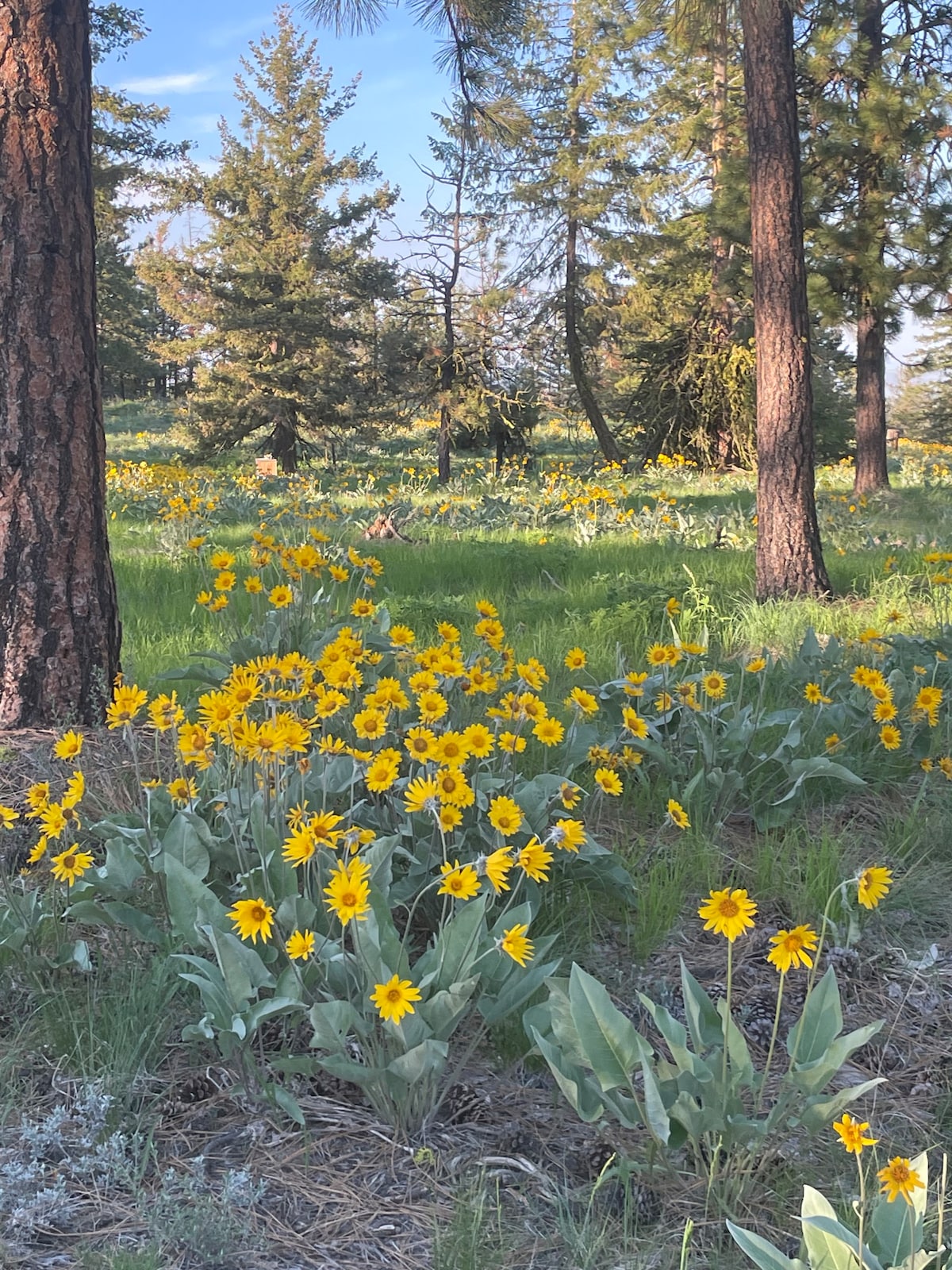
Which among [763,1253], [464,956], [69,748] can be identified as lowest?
[763,1253]

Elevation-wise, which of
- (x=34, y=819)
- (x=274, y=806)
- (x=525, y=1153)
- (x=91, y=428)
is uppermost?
(x=91, y=428)

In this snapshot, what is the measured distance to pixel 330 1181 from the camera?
1.67 meters

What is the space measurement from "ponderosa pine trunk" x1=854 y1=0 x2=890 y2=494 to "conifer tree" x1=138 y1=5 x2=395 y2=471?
7871 millimetres

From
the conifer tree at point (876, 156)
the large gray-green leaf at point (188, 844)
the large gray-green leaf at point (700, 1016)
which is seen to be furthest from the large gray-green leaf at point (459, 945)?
the conifer tree at point (876, 156)

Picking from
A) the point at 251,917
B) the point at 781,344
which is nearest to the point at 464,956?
the point at 251,917

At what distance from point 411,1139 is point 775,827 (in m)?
1.70

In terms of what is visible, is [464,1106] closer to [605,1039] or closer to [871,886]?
[605,1039]

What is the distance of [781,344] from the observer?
5801 millimetres

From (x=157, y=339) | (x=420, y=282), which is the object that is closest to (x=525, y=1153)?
(x=420, y=282)

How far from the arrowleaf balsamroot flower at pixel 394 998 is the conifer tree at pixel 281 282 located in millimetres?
15550

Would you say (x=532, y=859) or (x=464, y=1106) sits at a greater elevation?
(x=532, y=859)

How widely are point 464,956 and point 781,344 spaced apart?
500 centimetres

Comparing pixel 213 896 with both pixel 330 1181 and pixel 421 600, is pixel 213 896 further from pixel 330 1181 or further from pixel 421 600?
pixel 421 600

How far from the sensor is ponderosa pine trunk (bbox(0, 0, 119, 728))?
3.15 metres
